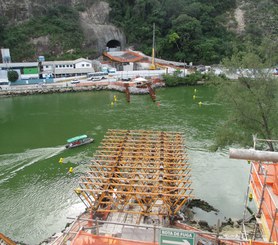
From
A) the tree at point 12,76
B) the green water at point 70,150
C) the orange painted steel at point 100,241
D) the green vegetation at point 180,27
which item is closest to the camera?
the orange painted steel at point 100,241

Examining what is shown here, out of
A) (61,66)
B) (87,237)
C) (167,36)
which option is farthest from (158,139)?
(167,36)

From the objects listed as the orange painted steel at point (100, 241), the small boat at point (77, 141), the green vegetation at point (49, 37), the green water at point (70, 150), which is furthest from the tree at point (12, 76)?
the orange painted steel at point (100, 241)

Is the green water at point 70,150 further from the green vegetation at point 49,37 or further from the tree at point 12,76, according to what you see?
the green vegetation at point 49,37

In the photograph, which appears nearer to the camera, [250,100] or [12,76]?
[250,100]

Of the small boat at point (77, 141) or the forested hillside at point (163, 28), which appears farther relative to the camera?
the forested hillside at point (163, 28)

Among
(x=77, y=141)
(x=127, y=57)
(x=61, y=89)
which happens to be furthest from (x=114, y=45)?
(x=77, y=141)

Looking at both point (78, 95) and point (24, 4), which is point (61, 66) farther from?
point (24, 4)

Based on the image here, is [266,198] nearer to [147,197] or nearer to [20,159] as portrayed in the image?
[147,197]
